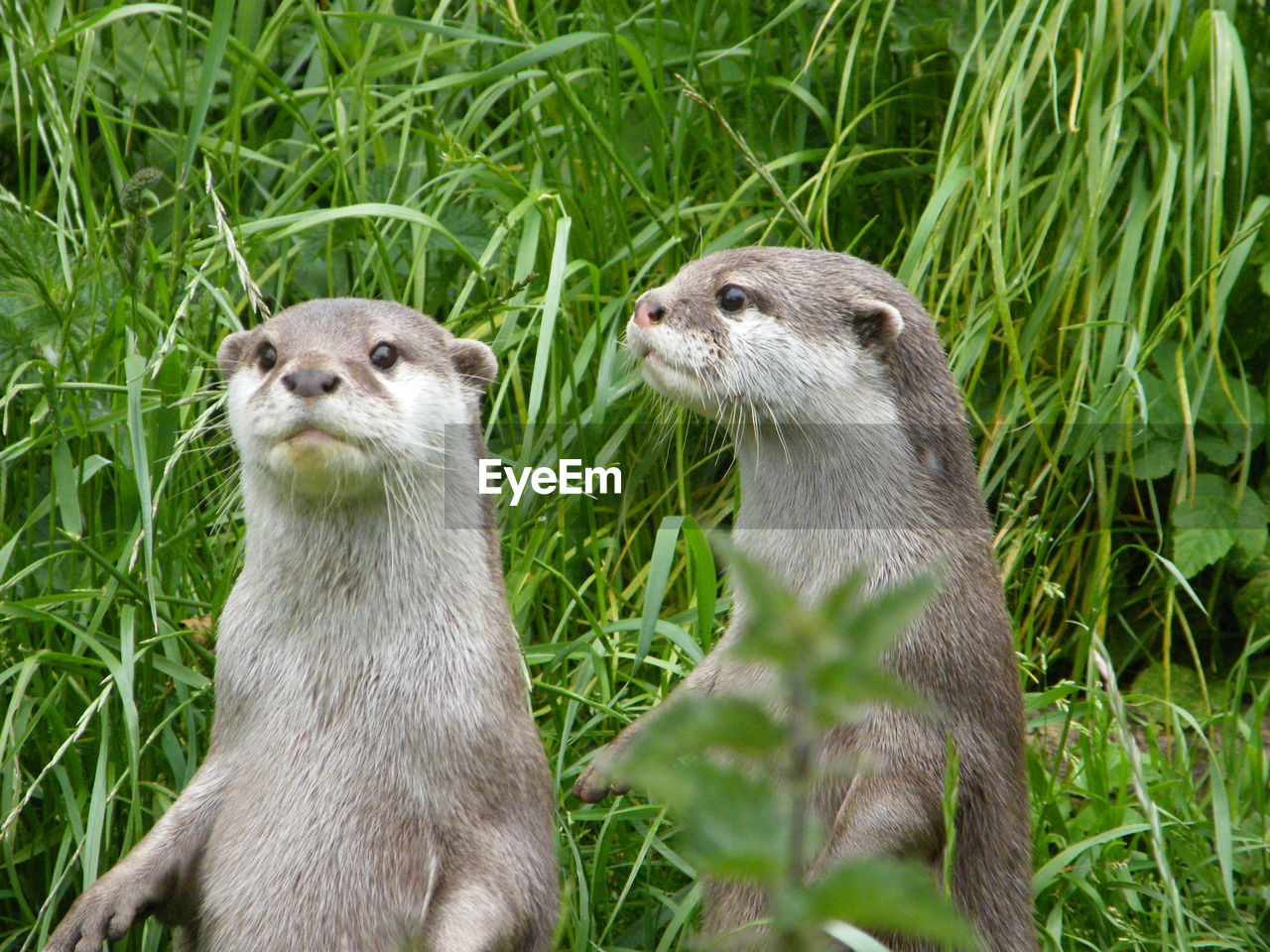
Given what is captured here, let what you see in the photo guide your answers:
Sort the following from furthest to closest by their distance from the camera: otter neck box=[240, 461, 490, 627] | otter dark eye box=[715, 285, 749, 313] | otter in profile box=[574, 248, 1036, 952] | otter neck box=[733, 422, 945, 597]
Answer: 1. otter dark eye box=[715, 285, 749, 313]
2. otter neck box=[733, 422, 945, 597]
3. otter in profile box=[574, 248, 1036, 952]
4. otter neck box=[240, 461, 490, 627]

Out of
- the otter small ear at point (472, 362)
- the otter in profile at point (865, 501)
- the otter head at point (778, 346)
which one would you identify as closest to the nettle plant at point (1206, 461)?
the otter in profile at point (865, 501)

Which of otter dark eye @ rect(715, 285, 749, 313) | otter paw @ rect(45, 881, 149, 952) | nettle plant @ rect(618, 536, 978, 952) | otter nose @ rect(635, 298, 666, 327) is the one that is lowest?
otter paw @ rect(45, 881, 149, 952)

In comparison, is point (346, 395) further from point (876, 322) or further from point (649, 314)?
point (876, 322)

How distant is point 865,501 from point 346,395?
980 mm

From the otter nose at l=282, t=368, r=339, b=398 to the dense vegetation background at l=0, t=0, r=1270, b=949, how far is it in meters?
0.48

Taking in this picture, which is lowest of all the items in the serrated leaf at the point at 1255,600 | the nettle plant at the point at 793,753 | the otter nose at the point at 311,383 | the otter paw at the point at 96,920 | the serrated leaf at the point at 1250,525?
the serrated leaf at the point at 1255,600

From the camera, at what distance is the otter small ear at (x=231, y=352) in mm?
2562

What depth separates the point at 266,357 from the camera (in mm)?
2434

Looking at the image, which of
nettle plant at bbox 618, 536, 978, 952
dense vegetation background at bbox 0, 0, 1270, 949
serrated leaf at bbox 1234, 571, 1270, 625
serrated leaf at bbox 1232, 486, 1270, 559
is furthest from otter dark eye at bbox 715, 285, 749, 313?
nettle plant at bbox 618, 536, 978, 952

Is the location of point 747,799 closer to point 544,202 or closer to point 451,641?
point 451,641

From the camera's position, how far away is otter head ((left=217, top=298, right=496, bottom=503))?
7.12 ft

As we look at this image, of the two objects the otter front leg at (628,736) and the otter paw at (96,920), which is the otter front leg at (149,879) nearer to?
the otter paw at (96,920)

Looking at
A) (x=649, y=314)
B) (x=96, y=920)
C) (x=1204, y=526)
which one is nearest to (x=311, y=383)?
(x=649, y=314)

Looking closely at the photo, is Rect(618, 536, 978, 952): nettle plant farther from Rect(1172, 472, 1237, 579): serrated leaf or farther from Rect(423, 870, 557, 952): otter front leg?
Rect(1172, 472, 1237, 579): serrated leaf
